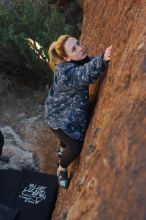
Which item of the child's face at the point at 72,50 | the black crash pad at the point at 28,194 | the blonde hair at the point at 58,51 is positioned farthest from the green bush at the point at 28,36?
the child's face at the point at 72,50

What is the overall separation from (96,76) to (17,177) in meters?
2.51

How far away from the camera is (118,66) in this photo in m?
3.09

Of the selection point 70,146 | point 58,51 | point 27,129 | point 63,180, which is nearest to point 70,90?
point 58,51

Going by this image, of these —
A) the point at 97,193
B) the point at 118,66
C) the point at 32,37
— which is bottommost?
the point at 32,37

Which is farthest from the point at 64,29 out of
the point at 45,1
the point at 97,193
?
the point at 97,193

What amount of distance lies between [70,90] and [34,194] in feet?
6.43

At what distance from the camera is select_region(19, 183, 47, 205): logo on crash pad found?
521 centimetres

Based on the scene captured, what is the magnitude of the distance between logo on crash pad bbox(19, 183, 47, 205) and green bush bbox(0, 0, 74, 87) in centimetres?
252

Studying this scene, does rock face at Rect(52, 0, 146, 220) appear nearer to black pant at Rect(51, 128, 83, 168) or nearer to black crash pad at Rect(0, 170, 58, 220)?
black pant at Rect(51, 128, 83, 168)

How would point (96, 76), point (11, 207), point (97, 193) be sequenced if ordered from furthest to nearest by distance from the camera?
1. point (11, 207)
2. point (96, 76)
3. point (97, 193)

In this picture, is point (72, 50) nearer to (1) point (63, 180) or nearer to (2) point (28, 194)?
(1) point (63, 180)

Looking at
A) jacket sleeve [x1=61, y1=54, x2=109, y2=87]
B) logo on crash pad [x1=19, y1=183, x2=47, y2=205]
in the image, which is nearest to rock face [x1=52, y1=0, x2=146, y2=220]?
jacket sleeve [x1=61, y1=54, x2=109, y2=87]

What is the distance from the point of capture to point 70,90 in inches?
142

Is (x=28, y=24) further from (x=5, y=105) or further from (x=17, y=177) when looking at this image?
(x=17, y=177)
